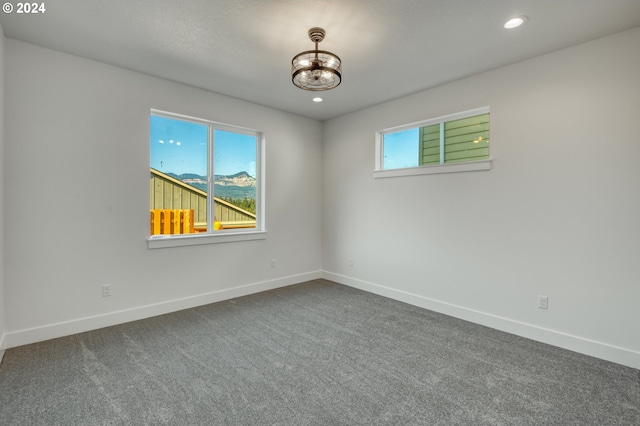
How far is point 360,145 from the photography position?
462cm

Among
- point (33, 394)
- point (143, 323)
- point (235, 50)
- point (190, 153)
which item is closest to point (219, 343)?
point (143, 323)

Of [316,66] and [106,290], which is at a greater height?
[316,66]

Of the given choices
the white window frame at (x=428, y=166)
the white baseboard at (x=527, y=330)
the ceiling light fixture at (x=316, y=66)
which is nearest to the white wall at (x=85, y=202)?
the ceiling light fixture at (x=316, y=66)

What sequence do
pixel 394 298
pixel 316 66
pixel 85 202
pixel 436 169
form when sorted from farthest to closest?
pixel 394 298 < pixel 436 169 < pixel 85 202 < pixel 316 66

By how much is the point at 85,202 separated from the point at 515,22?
408cm

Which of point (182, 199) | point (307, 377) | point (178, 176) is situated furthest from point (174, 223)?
point (307, 377)

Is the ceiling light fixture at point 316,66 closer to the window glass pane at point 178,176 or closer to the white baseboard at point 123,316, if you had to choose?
the window glass pane at point 178,176

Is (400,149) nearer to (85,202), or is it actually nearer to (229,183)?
(229,183)

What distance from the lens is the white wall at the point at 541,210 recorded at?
8.27 feet

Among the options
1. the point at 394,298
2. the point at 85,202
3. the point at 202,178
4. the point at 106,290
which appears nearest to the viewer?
the point at 85,202

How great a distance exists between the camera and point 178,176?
3.79m

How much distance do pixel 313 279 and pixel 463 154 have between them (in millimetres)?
2943

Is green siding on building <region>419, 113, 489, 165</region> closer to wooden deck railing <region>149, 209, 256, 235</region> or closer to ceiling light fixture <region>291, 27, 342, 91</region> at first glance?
ceiling light fixture <region>291, 27, 342, 91</region>

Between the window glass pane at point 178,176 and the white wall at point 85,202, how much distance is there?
0.66 feet
